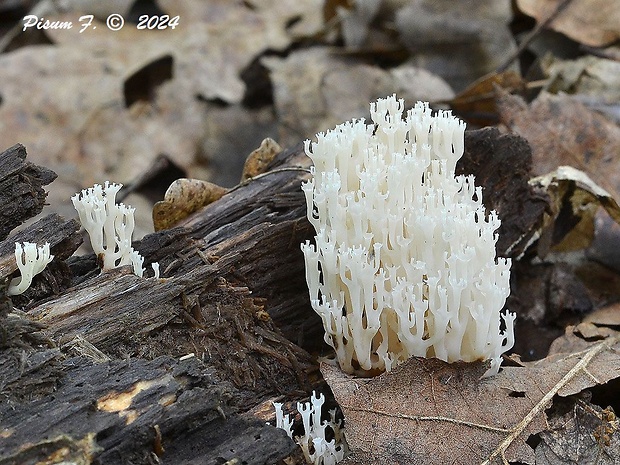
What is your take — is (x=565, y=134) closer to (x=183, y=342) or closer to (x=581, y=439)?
(x=581, y=439)

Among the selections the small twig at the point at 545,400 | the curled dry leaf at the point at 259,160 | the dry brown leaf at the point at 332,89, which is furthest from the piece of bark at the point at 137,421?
the dry brown leaf at the point at 332,89

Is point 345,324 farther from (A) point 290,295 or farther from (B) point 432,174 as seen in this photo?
(B) point 432,174

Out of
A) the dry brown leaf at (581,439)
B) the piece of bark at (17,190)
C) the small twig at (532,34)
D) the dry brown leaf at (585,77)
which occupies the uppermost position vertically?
the piece of bark at (17,190)

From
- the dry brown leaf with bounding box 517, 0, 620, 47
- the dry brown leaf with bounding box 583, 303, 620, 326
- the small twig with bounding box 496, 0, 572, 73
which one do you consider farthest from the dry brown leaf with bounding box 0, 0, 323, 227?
the dry brown leaf with bounding box 583, 303, 620, 326

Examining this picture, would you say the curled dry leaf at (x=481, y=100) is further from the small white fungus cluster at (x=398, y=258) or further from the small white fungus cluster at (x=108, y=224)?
→ the small white fungus cluster at (x=108, y=224)

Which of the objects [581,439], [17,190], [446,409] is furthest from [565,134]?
[17,190]
